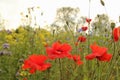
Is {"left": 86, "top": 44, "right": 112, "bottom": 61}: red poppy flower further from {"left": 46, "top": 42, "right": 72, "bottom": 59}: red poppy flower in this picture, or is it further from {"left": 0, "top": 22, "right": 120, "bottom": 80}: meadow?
{"left": 46, "top": 42, "right": 72, "bottom": 59}: red poppy flower

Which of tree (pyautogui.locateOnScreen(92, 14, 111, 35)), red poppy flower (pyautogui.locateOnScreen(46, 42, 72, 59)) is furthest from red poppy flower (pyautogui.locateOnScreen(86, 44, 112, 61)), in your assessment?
tree (pyautogui.locateOnScreen(92, 14, 111, 35))

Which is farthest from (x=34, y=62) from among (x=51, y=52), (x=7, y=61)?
(x=7, y=61)

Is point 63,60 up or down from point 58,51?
down

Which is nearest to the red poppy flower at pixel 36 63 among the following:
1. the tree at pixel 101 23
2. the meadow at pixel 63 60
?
the meadow at pixel 63 60

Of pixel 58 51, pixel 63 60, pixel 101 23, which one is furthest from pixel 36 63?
pixel 101 23

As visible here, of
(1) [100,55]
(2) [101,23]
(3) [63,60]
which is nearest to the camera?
(1) [100,55]

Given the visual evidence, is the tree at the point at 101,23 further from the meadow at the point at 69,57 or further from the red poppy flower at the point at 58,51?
the red poppy flower at the point at 58,51

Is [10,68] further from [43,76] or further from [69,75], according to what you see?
[69,75]

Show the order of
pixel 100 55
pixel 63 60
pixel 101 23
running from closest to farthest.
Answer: pixel 100 55
pixel 63 60
pixel 101 23

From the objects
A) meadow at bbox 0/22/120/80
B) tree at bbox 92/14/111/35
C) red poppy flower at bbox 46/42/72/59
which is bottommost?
meadow at bbox 0/22/120/80

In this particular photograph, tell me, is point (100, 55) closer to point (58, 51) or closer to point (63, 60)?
point (58, 51)

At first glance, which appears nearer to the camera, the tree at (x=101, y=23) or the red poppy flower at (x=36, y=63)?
the red poppy flower at (x=36, y=63)

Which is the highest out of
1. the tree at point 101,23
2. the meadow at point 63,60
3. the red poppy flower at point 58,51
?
the tree at point 101,23

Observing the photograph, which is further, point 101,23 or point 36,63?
point 101,23
